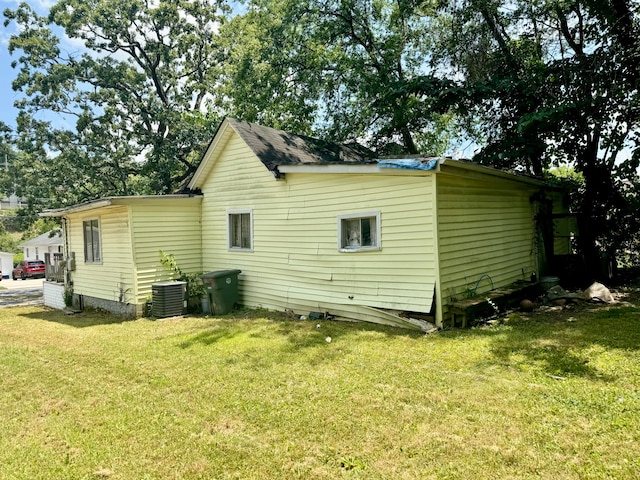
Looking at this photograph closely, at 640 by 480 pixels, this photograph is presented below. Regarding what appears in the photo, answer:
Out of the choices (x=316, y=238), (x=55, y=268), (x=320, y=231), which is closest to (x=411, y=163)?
(x=320, y=231)

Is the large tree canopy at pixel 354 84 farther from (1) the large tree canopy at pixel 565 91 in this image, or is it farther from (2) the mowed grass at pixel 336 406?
(2) the mowed grass at pixel 336 406

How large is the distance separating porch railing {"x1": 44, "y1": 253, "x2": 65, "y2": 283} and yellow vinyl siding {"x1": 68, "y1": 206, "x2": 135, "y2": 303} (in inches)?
42.1

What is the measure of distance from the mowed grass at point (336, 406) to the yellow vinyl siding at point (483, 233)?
1.41 metres

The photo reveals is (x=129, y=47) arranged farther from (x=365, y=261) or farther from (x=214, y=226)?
(x=365, y=261)

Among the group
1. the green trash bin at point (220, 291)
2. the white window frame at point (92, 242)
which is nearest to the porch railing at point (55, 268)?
the white window frame at point (92, 242)

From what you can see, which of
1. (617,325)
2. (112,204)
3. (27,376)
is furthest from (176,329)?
(617,325)

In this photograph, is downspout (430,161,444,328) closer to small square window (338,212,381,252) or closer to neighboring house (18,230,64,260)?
small square window (338,212,381,252)

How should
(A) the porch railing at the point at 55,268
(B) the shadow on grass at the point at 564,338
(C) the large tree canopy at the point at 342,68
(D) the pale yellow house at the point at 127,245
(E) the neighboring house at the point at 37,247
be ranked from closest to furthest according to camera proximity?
1. (B) the shadow on grass at the point at 564,338
2. (D) the pale yellow house at the point at 127,245
3. (A) the porch railing at the point at 55,268
4. (C) the large tree canopy at the point at 342,68
5. (E) the neighboring house at the point at 37,247

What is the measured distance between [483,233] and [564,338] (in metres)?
3.15

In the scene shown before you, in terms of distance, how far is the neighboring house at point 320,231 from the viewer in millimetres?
7770

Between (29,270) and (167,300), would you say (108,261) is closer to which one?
(167,300)

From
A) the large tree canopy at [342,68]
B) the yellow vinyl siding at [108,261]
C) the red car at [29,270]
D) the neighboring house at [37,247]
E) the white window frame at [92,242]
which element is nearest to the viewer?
the yellow vinyl siding at [108,261]

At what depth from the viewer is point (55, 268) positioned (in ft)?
47.0

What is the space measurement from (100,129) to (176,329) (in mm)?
16326
